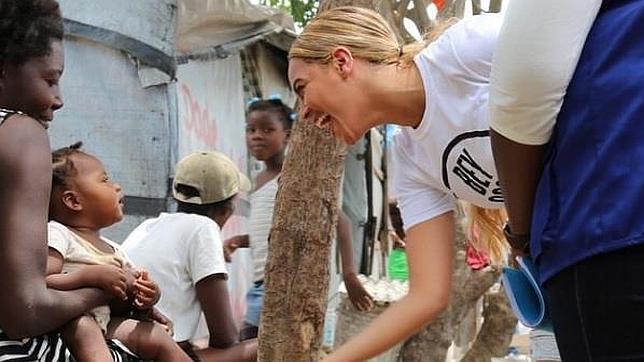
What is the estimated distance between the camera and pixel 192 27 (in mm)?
5984

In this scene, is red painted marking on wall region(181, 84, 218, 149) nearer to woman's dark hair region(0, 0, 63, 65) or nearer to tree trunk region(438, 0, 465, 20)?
tree trunk region(438, 0, 465, 20)

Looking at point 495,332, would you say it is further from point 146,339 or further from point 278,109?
point 146,339

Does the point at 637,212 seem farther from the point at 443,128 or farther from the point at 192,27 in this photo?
the point at 192,27

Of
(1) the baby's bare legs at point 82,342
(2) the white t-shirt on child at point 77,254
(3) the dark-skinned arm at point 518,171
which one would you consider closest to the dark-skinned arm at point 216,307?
(2) the white t-shirt on child at point 77,254

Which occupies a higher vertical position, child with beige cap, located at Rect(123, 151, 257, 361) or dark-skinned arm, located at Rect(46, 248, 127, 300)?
dark-skinned arm, located at Rect(46, 248, 127, 300)

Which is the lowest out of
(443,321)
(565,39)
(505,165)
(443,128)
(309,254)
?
(443,321)

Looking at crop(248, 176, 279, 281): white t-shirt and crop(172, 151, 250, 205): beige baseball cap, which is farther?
crop(248, 176, 279, 281): white t-shirt

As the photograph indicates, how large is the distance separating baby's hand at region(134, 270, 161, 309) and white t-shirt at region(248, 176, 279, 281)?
2.11 m

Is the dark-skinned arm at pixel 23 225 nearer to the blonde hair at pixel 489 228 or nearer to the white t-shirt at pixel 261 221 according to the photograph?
the blonde hair at pixel 489 228

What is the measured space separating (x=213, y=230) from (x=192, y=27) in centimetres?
201

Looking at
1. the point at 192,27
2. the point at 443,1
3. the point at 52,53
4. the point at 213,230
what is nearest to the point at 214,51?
the point at 192,27

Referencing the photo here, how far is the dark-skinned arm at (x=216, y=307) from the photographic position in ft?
13.6

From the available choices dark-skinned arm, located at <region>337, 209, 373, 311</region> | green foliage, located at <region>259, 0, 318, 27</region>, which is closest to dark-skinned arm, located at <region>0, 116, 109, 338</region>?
dark-skinned arm, located at <region>337, 209, 373, 311</region>

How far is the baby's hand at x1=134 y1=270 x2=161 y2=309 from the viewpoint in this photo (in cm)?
297
